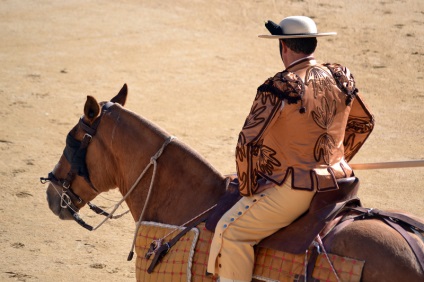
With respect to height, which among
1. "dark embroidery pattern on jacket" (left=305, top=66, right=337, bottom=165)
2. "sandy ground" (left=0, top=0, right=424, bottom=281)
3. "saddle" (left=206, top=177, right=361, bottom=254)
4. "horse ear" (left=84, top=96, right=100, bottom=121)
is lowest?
"sandy ground" (left=0, top=0, right=424, bottom=281)

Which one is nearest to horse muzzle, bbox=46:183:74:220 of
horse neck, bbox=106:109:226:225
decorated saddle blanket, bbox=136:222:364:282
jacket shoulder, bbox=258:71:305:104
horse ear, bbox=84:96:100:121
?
horse neck, bbox=106:109:226:225

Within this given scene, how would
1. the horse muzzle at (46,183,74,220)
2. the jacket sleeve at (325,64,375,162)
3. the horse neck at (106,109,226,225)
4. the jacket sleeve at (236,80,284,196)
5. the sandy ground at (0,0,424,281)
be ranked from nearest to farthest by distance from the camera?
the jacket sleeve at (236,80,284,196), the jacket sleeve at (325,64,375,162), the horse neck at (106,109,226,225), the horse muzzle at (46,183,74,220), the sandy ground at (0,0,424,281)

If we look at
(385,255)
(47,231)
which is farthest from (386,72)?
(385,255)

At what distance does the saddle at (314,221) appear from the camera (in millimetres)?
4445

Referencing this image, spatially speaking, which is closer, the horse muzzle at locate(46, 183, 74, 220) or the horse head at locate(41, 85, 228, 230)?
the horse head at locate(41, 85, 228, 230)

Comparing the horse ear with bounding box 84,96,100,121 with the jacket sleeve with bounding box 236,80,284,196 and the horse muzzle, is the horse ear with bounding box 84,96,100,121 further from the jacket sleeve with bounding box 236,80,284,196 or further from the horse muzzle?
the jacket sleeve with bounding box 236,80,284,196

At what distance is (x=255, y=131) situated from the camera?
4398 mm

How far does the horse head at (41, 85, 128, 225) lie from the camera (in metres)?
5.45

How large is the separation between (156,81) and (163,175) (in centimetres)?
756

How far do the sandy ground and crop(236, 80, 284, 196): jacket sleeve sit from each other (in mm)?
3117

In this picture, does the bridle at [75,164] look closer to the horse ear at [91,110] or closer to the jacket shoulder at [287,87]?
the horse ear at [91,110]

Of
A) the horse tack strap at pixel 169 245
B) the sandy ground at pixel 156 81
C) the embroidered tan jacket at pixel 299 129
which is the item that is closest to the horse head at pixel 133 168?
the horse tack strap at pixel 169 245

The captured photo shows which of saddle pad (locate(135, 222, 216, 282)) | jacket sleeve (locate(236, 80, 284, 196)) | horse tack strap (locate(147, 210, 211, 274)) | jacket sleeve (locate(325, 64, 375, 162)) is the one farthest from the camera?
horse tack strap (locate(147, 210, 211, 274))

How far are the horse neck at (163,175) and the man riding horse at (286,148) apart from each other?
494 mm
